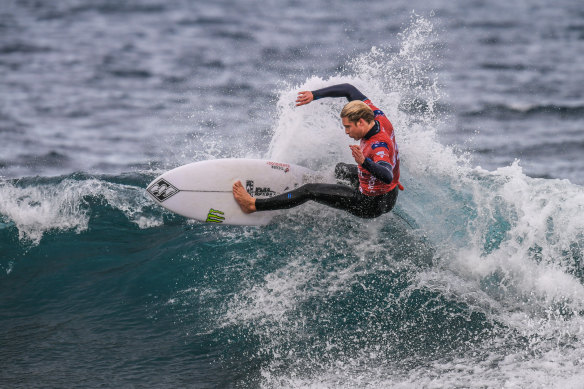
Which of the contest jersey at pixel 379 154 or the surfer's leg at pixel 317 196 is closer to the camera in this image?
the contest jersey at pixel 379 154

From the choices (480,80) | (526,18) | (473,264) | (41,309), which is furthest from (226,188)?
(526,18)

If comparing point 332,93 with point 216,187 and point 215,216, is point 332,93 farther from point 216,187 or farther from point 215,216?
point 215,216

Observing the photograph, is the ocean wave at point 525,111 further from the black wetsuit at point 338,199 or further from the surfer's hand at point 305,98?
the black wetsuit at point 338,199

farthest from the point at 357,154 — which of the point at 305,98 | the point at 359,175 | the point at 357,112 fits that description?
the point at 305,98

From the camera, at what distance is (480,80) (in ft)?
68.4

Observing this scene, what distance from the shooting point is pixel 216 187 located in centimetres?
845

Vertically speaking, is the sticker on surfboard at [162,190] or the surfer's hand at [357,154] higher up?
the surfer's hand at [357,154]

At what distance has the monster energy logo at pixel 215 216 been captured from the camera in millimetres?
8484

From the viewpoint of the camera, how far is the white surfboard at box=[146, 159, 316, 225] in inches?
331

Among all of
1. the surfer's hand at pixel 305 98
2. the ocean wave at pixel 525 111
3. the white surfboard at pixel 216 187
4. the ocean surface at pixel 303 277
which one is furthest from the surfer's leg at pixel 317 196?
the ocean wave at pixel 525 111

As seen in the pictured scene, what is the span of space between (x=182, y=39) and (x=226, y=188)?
1800cm

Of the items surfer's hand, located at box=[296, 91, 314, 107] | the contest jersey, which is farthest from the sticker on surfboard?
the contest jersey

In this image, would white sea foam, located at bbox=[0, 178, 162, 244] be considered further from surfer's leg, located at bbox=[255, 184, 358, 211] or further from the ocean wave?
the ocean wave

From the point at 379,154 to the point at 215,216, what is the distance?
2.39m
